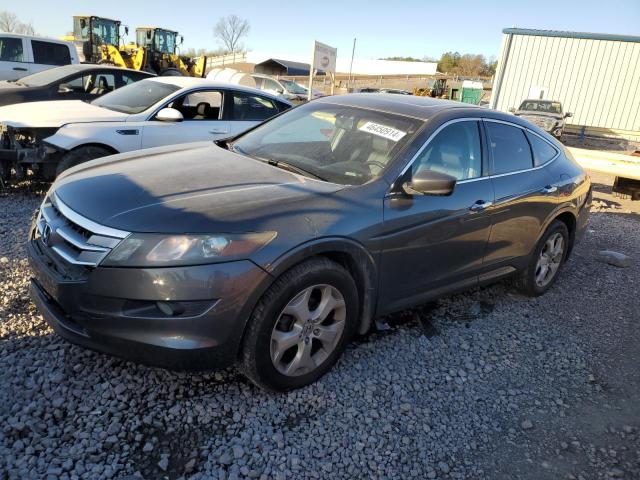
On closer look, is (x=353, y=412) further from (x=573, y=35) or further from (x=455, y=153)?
(x=573, y=35)

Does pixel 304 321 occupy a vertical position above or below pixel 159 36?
below

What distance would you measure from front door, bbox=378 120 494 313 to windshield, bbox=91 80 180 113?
4.17m

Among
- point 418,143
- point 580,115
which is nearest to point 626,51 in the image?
point 580,115

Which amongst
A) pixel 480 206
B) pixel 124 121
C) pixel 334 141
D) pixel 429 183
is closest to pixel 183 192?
pixel 334 141

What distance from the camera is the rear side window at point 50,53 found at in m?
11.9

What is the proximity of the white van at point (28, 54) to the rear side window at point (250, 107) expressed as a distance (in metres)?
7.63

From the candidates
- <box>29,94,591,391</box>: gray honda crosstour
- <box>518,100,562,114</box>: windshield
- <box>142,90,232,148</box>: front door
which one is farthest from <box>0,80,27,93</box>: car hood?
<box>518,100,562,114</box>: windshield

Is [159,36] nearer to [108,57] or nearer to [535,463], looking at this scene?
[108,57]

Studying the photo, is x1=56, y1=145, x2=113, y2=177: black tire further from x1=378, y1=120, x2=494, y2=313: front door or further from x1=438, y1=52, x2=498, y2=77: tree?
x1=438, y1=52, x2=498, y2=77: tree

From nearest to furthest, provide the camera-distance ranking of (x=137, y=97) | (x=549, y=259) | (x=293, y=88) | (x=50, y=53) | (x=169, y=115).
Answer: (x=549, y=259)
(x=169, y=115)
(x=137, y=97)
(x=50, y=53)
(x=293, y=88)

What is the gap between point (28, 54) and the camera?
465 inches

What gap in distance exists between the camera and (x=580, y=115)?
23828 millimetres

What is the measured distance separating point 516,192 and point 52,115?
5284mm

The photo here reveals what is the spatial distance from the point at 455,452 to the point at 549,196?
8.52 feet
